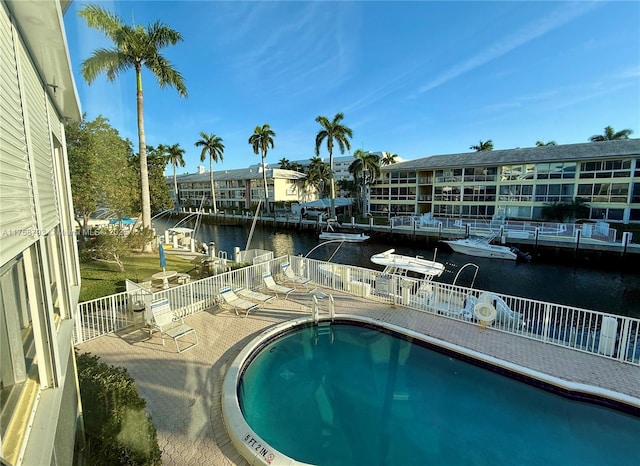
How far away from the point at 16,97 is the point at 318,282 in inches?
426

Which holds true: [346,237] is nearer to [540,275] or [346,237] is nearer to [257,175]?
[540,275]

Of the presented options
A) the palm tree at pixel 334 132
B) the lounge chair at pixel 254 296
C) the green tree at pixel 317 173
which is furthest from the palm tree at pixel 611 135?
the lounge chair at pixel 254 296

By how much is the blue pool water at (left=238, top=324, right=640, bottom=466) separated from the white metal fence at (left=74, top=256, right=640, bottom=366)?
1886mm

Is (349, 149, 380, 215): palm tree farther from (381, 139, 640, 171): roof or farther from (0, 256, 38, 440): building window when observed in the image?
(0, 256, 38, 440): building window

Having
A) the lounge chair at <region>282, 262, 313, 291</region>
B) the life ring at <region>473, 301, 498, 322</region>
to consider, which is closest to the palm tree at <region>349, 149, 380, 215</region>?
the lounge chair at <region>282, 262, 313, 291</region>

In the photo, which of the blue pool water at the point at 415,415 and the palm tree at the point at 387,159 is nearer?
the blue pool water at the point at 415,415

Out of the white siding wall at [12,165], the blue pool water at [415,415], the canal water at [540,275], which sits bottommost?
the canal water at [540,275]

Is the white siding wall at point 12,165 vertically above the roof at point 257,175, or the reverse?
the roof at point 257,175

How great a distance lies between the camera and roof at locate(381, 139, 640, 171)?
91.8 feet

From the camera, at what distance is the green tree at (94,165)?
12883mm

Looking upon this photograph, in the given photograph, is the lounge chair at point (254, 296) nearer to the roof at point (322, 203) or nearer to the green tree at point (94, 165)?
the green tree at point (94, 165)

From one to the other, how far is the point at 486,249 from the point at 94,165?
26000 millimetres

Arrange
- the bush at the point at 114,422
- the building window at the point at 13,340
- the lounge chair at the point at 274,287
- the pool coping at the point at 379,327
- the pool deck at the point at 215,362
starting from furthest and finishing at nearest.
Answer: the lounge chair at the point at 274,287 < the pool deck at the point at 215,362 < the pool coping at the point at 379,327 < the bush at the point at 114,422 < the building window at the point at 13,340

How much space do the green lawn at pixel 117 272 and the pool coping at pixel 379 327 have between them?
6.27m
